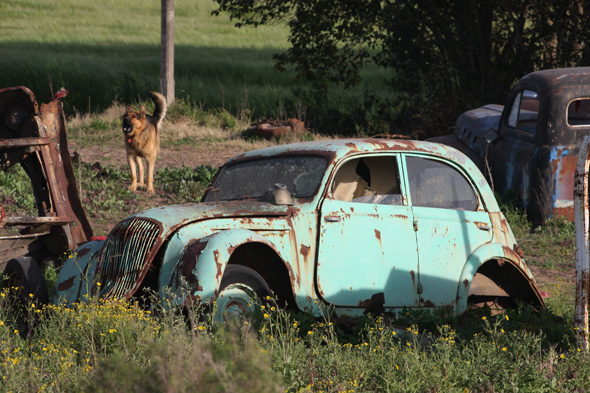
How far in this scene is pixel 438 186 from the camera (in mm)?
6145

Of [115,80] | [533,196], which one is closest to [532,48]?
[533,196]

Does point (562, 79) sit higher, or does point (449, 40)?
point (449, 40)

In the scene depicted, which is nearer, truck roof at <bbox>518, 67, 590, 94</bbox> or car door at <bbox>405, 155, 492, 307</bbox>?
car door at <bbox>405, 155, 492, 307</bbox>

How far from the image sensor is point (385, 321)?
5547 millimetres

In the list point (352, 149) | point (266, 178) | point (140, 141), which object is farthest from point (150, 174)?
point (352, 149)

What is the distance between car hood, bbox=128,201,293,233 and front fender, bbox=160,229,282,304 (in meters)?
0.21

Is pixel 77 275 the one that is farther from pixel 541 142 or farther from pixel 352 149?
pixel 541 142

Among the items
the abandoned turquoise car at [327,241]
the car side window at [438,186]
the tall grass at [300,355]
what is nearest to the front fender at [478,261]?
the abandoned turquoise car at [327,241]

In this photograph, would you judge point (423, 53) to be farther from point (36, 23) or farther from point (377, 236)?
point (36, 23)

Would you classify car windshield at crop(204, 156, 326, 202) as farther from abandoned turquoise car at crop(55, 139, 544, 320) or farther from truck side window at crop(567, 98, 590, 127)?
truck side window at crop(567, 98, 590, 127)

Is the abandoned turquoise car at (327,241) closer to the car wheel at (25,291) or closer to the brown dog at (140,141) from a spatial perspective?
the car wheel at (25,291)

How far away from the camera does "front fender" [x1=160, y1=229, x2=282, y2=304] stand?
4645mm

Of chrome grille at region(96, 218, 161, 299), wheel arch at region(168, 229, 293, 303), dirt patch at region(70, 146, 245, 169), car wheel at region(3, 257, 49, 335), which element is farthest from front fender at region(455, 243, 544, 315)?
dirt patch at region(70, 146, 245, 169)

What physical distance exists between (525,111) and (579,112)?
2.52 feet
